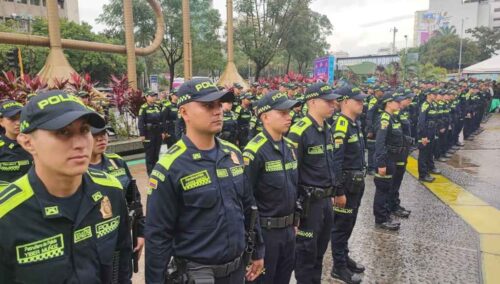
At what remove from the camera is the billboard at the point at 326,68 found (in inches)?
750

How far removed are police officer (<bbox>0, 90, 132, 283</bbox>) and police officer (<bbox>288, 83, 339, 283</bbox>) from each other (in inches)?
86.9

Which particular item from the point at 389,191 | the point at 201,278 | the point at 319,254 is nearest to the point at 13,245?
the point at 201,278

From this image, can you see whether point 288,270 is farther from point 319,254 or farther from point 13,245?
point 13,245

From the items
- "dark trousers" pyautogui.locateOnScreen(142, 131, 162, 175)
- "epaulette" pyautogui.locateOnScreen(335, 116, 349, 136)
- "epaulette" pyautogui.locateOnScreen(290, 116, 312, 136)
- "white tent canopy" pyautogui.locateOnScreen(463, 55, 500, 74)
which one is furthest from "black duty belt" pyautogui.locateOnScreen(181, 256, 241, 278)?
"white tent canopy" pyautogui.locateOnScreen(463, 55, 500, 74)

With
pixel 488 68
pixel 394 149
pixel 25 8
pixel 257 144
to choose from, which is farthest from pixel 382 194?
pixel 25 8

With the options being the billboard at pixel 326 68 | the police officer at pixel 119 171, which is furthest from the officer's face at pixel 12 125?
the billboard at pixel 326 68

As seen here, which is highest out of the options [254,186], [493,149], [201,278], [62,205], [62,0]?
[62,0]

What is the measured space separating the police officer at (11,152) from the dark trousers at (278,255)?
108 inches

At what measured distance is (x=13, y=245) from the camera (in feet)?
5.19

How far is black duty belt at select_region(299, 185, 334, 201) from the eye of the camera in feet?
12.1

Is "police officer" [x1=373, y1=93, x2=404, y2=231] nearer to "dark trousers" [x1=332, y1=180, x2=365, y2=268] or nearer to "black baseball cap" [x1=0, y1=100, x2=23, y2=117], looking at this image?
"dark trousers" [x1=332, y1=180, x2=365, y2=268]

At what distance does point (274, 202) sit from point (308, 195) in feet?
1.91

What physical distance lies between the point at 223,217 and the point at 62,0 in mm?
63328

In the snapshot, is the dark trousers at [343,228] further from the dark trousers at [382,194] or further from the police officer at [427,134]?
the police officer at [427,134]
